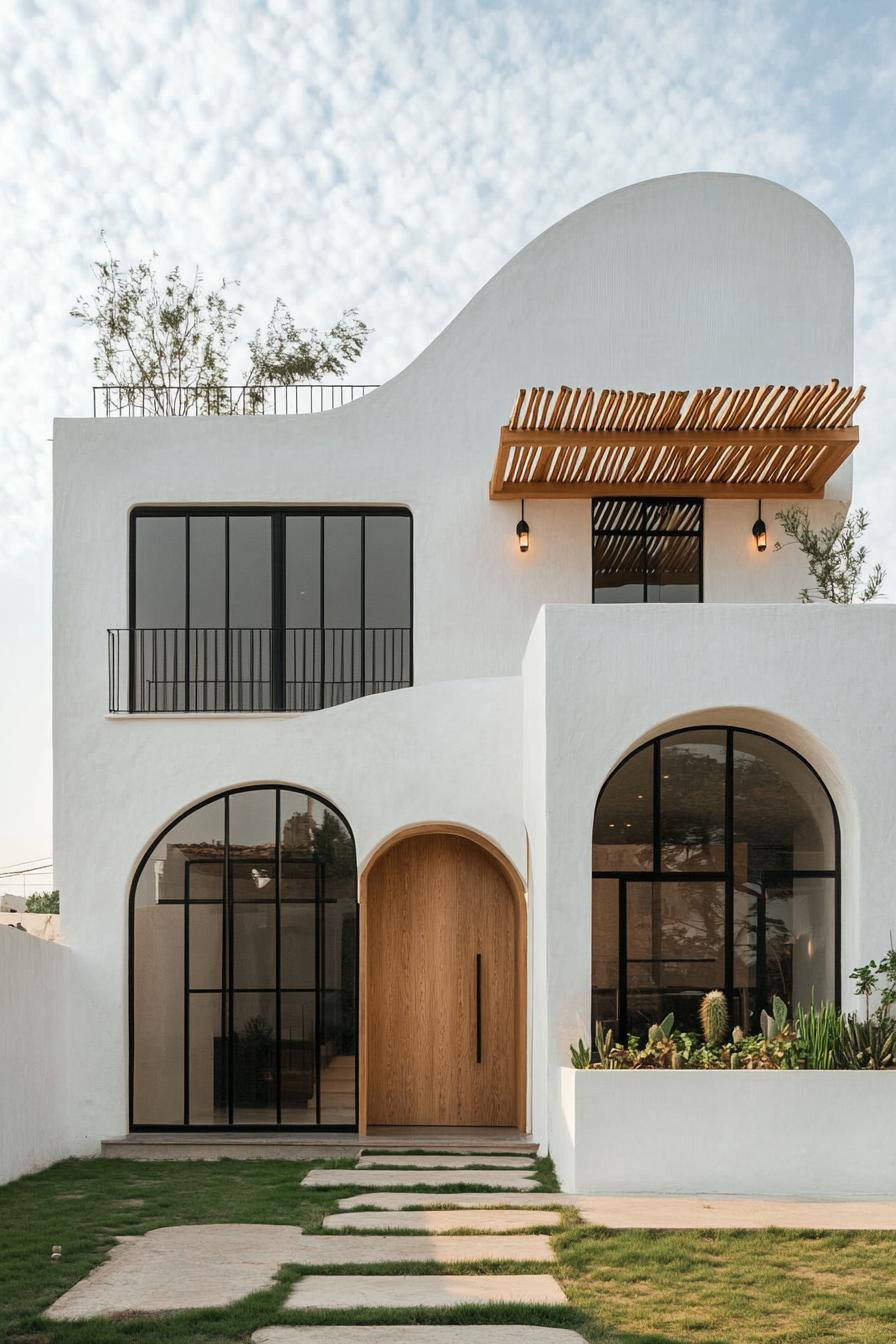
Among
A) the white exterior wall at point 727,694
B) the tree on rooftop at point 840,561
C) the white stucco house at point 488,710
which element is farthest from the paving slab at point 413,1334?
the tree on rooftop at point 840,561

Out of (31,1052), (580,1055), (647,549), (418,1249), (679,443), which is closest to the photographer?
(418,1249)

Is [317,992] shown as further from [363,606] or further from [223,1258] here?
[223,1258]

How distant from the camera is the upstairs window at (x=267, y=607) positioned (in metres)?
13.9

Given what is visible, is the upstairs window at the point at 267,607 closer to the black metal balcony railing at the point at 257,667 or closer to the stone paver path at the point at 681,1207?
the black metal balcony railing at the point at 257,667

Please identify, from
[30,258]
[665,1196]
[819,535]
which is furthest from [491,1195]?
[30,258]

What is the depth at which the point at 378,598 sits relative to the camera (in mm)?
14094

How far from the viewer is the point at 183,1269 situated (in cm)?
719

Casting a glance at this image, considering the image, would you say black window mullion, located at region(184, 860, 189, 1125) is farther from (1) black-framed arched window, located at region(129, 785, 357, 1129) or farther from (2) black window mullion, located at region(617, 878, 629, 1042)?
(2) black window mullion, located at region(617, 878, 629, 1042)

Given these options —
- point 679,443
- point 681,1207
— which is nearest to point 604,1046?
point 681,1207

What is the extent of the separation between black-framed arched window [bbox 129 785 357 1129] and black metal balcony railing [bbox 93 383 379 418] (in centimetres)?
573

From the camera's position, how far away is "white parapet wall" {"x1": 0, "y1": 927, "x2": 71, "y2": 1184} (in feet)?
35.4

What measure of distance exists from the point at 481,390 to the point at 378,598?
262 centimetres

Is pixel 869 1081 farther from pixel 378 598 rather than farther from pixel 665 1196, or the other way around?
pixel 378 598

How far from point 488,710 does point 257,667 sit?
284 centimetres
